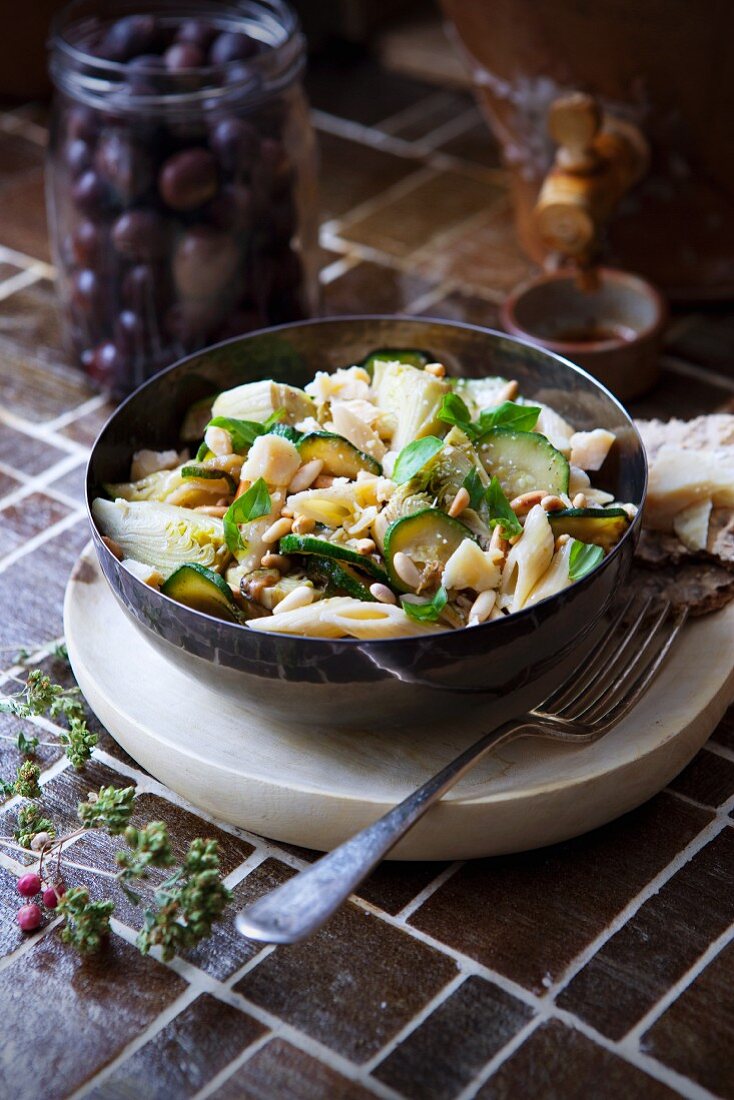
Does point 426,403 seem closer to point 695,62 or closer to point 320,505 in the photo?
point 320,505

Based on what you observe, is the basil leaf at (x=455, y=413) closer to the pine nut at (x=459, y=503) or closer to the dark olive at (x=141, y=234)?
the pine nut at (x=459, y=503)

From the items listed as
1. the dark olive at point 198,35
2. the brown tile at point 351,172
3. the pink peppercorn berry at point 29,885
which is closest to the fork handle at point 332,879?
the pink peppercorn berry at point 29,885

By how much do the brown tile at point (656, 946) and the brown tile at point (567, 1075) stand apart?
0.02 metres

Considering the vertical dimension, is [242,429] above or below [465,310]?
above

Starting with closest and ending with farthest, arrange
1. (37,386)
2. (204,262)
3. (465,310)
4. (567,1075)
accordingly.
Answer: (567,1075)
(204,262)
(37,386)
(465,310)

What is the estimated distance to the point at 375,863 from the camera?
0.93 m

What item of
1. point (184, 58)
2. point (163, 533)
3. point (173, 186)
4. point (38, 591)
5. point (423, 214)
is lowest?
point (38, 591)

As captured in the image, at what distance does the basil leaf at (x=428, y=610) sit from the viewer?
103cm

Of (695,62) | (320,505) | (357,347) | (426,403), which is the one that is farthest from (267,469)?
(695,62)

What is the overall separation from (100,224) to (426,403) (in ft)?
2.13

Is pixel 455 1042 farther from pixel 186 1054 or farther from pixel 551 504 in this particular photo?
pixel 551 504

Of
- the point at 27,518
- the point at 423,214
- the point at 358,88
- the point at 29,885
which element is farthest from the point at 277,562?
the point at 358,88

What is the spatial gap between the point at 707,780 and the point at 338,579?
1.30ft

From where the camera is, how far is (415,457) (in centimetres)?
115
